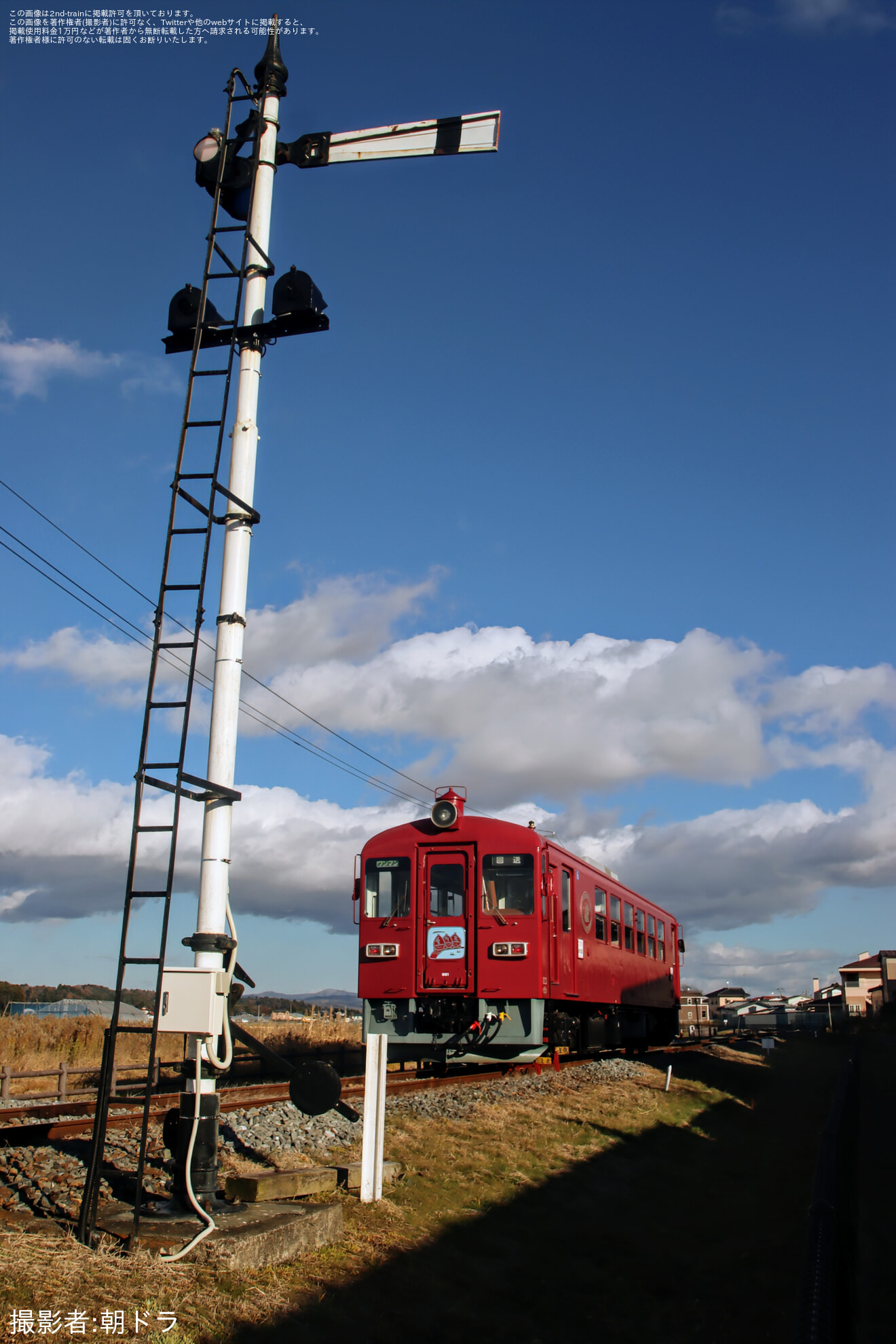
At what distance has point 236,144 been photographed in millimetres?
7773

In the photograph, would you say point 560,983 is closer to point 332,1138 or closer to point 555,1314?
point 332,1138

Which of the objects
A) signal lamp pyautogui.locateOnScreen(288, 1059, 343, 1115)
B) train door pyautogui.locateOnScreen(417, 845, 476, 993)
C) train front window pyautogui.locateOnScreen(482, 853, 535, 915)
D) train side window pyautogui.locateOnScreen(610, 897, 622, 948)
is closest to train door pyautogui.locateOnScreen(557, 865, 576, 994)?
train front window pyautogui.locateOnScreen(482, 853, 535, 915)

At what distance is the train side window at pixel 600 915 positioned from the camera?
52.9 feet

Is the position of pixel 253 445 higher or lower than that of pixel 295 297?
lower

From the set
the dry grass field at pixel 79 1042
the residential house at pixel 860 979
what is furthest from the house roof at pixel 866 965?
the dry grass field at pixel 79 1042

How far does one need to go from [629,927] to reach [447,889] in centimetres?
696

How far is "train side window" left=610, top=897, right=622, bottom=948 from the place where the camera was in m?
17.4

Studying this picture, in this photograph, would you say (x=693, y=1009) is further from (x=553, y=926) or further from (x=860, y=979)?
(x=553, y=926)

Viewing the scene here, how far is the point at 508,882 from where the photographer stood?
1323cm

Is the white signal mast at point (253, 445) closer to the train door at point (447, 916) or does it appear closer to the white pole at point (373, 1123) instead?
the white pole at point (373, 1123)

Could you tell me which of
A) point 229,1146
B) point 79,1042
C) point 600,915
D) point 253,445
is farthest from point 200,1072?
point 79,1042

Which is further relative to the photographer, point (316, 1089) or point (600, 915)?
point (600, 915)

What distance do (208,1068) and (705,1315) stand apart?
128 inches

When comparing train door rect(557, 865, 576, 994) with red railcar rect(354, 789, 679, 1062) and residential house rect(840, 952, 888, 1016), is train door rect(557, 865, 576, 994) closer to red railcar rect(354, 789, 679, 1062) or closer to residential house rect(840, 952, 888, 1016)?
red railcar rect(354, 789, 679, 1062)
